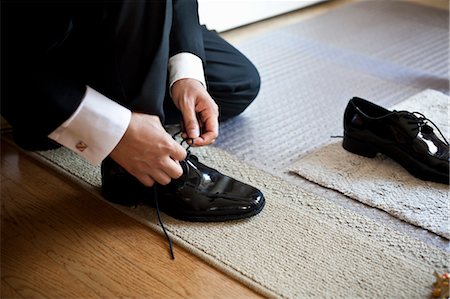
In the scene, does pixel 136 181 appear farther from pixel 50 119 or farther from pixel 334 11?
pixel 334 11

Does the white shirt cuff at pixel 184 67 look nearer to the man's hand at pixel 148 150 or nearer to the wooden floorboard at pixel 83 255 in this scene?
the man's hand at pixel 148 150

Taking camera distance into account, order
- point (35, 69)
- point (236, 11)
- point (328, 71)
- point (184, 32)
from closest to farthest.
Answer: point (35, 69)
point (184, 32)
point (328, 71)
point (236, 11)

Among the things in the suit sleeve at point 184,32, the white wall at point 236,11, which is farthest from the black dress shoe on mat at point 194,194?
the white wall at point 236,11

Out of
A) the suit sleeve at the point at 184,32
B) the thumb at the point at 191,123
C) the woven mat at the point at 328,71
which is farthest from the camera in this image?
the woven mat at the point at 328,71

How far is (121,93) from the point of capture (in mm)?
873

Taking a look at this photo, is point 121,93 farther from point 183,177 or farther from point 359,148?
point 359,148

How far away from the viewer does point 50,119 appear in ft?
2.59

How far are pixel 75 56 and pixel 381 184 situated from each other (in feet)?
2.07

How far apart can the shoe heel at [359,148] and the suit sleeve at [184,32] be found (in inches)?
15.1

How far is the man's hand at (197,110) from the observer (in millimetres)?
939

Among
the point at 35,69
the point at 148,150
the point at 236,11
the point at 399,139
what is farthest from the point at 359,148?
the point at 236,11

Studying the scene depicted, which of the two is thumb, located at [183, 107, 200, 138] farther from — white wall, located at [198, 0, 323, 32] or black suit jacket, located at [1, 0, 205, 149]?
white wall, located at [198, 0, 323, 32]

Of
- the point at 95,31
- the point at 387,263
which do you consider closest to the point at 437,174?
the point at 387,263

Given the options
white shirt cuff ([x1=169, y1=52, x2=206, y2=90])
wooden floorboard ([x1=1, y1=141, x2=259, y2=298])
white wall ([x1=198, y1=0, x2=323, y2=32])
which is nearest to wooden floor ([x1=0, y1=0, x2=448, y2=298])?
wooden floorboard ([x1=1, y1=141, x2=259, y2=298])
